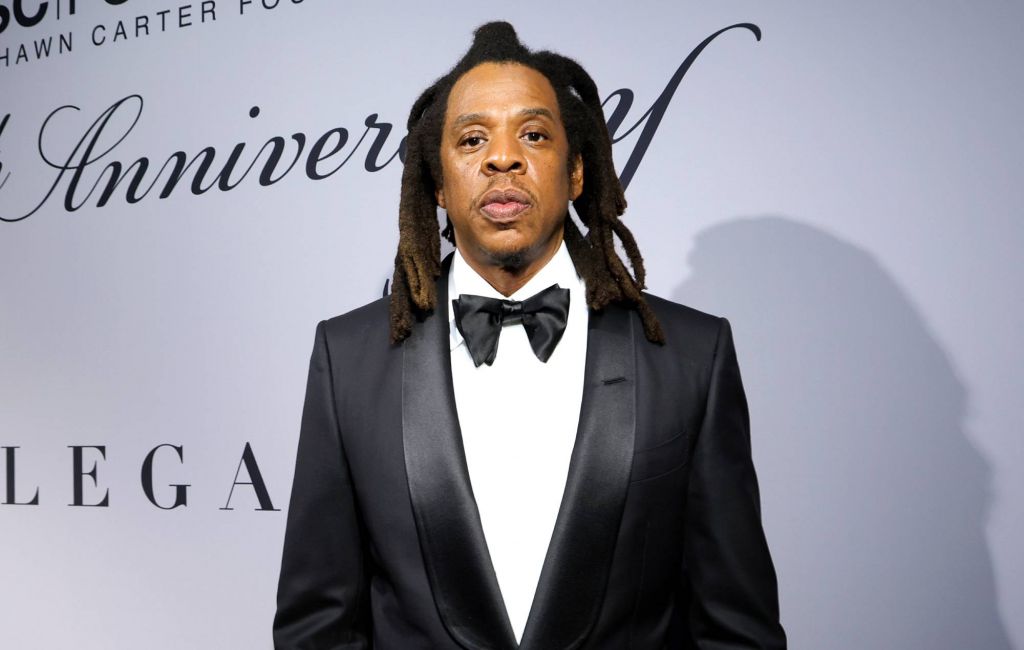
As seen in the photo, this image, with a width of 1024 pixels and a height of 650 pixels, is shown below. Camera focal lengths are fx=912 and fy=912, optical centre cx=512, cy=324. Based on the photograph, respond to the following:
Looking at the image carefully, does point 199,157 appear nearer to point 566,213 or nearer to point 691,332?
point 566,213

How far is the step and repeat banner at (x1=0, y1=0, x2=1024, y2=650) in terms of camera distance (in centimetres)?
161

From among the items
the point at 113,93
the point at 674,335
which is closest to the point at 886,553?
the point at 674,335

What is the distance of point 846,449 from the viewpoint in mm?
1655

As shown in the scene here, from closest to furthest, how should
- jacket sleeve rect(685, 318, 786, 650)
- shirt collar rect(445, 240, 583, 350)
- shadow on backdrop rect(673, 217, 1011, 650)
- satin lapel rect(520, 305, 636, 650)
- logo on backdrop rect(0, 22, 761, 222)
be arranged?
1. satin lapel rect(520, 305, 636, 650)
2. jacket sleeve rect(685, 318, 786, 650)
3. shirt collar rect(445, 240, 583, 350)
4. shadow on backdrop rect(673, 217, 1011, 650)
5. logo on backdrop rect(0, 22, 761, 222)

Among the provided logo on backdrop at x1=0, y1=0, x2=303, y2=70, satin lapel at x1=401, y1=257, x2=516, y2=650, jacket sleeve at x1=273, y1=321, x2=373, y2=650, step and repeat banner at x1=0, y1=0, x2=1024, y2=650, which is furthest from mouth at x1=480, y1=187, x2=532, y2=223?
logo on backdrop at x1=0, y1=0, x2=303, y2=70

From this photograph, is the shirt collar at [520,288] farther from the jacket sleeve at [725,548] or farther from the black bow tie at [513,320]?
the jacket sleeve at [725,548]

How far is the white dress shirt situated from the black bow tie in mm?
26

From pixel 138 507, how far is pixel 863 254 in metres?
1.68

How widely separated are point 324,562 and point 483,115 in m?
0.69

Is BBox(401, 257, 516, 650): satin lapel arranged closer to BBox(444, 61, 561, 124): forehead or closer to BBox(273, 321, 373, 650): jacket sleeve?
BBox(273, 321, 373, 650): jacket sleeve

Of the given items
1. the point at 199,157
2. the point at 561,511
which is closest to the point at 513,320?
the point at 561,511

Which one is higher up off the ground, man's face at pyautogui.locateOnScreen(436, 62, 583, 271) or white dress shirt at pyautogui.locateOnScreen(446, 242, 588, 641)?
man's face at pyautogui.locateOnScreen(436, 62, 583, 271)

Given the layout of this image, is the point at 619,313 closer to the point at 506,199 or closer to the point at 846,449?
the point at 506,199

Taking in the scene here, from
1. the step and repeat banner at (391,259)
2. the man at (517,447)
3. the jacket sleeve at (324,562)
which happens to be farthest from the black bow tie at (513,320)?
the step and repeat banner at (391,259)
